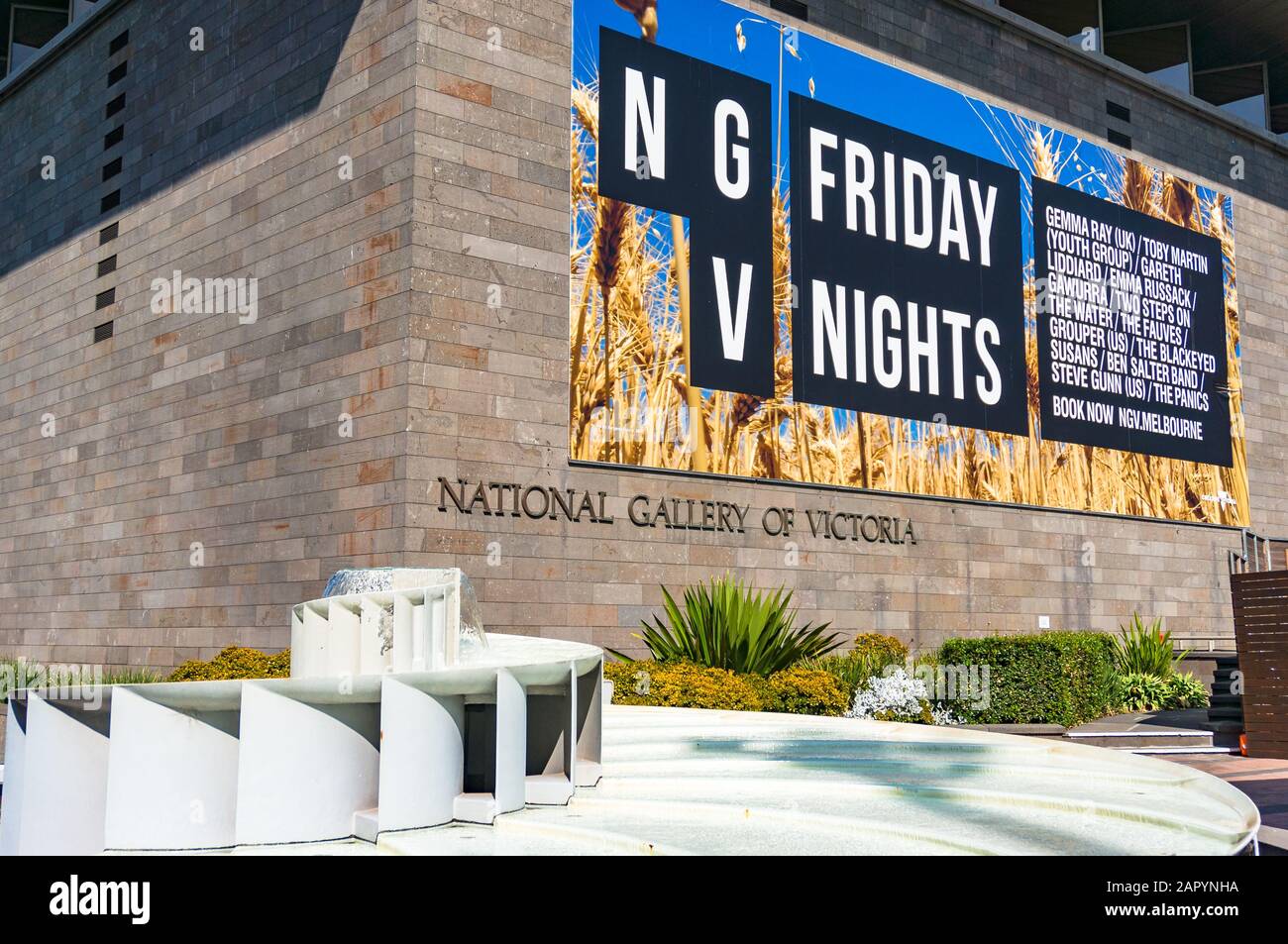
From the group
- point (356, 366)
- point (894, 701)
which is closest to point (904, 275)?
point (894, 701)

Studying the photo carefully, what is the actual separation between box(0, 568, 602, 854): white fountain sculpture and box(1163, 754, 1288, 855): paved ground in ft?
14.2

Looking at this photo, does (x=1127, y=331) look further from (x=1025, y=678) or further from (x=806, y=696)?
(x=806, y=696)

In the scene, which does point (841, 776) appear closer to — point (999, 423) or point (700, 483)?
point (700, 483)

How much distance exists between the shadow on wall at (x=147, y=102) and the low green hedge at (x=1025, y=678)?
11.5 metres

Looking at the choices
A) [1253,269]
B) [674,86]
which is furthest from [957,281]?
[1253,269]

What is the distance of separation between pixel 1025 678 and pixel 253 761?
40.7 ft

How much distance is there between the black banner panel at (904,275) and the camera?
1952cm

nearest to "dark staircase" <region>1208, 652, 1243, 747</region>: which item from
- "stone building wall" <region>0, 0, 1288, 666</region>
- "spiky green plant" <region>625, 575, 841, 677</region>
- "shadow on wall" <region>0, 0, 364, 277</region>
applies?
"stone building wall" <region>0, 0, 1288, 666</region>

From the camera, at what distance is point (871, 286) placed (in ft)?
A: 66.1

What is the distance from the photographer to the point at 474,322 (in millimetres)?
15703

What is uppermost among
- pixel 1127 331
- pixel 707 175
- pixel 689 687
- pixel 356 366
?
pixel 707 175

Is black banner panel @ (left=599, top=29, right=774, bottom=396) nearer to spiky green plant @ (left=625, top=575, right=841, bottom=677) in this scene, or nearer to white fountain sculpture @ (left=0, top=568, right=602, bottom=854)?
spiky green plant @ (left=625, top=575, right=841, bottom=677)

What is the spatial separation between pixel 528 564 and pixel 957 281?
387 inches
